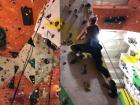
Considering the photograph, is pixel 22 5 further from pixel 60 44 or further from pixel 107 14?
pixel 107 14

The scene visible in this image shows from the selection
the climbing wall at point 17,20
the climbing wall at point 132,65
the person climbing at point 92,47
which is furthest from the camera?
the climbing wall at point 132,65

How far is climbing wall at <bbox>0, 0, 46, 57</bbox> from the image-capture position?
6.08ft

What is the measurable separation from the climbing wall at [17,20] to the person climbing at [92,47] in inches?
16.1

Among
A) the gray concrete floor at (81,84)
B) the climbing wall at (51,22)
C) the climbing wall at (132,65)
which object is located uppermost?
the climbing wall at (51,22)

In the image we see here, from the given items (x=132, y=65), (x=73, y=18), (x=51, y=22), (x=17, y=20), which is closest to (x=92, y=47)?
(x=73, y=18)

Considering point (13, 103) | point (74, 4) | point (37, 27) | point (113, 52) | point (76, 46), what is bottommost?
point (113, 52)

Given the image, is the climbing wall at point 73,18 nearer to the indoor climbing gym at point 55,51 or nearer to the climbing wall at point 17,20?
the indoor climbing gym at point 55,51

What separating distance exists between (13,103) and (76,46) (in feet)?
2.35

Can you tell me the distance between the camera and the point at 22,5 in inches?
72.9

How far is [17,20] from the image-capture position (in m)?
1.89

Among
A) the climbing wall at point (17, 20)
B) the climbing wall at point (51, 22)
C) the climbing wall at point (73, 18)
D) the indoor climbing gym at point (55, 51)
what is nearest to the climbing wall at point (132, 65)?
the indoor climbing gym at point (55, 51)

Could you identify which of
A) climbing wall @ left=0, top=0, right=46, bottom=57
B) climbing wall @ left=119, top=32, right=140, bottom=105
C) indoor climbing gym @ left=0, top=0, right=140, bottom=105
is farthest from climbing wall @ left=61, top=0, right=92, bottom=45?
climbing wall @ left=119, top=32, right=140, bottom=105

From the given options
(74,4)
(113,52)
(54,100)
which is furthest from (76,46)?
(113,52)

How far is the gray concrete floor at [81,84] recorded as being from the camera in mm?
2074
